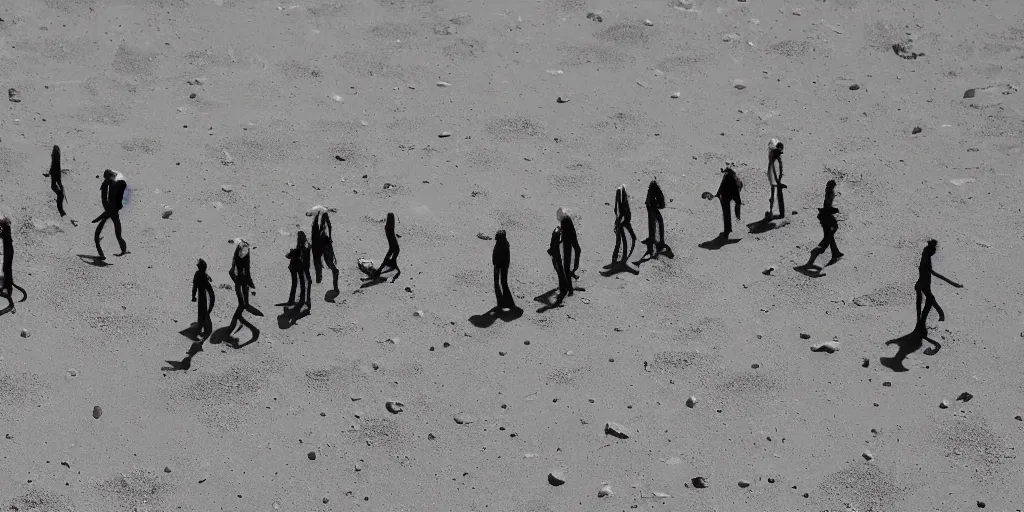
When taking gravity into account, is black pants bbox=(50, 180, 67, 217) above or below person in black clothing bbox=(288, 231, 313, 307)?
Answer: above

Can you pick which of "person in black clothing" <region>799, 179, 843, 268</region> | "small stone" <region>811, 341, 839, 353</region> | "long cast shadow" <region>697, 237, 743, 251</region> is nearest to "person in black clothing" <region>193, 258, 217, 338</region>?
"long cast shadow" <region>697, 237, 743, 251</region>

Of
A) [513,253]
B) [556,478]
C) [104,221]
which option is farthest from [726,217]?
[104,221]

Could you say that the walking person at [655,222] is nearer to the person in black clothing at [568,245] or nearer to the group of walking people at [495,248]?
the group of walking people at [495,248]

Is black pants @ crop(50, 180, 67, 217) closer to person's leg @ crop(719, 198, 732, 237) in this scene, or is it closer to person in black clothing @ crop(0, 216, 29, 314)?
person in black clothing @ crop(0, 216, 29, 314)

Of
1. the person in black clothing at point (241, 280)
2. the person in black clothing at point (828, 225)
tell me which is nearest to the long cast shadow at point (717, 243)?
the person in black clothing at point (828, 225)

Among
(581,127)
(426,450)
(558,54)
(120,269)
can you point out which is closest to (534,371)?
(426,450)

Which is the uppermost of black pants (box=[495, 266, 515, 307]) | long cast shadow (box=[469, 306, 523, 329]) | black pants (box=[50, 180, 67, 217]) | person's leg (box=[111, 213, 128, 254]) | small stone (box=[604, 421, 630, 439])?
black pants (box=[50, 180, 67, 217])
